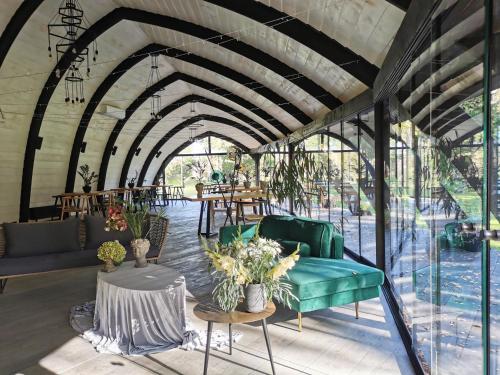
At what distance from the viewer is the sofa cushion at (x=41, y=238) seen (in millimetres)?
5180

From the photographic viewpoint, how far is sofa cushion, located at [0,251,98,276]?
15.4 ft

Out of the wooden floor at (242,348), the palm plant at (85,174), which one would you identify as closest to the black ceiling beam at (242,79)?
the palm plant at (85,174)

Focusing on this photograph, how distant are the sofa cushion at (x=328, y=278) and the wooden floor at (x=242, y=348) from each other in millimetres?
359

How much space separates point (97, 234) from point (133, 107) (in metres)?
8.88

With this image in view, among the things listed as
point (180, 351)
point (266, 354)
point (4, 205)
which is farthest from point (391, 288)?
point (4, 205)

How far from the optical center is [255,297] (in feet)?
9.05

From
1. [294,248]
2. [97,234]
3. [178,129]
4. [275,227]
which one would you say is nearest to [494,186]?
[294,248]

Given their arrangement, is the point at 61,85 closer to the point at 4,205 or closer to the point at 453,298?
the point at 4,205

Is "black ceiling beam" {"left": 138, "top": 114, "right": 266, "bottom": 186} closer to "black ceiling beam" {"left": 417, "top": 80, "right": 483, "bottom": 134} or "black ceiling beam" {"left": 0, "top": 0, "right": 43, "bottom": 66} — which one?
"black ceiling beam" {"left": 0, "top": 0, "right": 43, "bottom": 66}

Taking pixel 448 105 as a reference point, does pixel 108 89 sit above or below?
above

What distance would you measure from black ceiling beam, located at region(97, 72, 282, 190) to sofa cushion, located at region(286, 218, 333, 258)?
357 inches

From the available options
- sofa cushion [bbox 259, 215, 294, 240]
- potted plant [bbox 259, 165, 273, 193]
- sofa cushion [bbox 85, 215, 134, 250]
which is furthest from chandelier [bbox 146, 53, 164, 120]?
sofa cushion [bbox 259, 215, 294, 240]

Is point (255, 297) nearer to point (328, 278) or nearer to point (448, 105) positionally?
point (328, 278)

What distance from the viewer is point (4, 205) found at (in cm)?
995
